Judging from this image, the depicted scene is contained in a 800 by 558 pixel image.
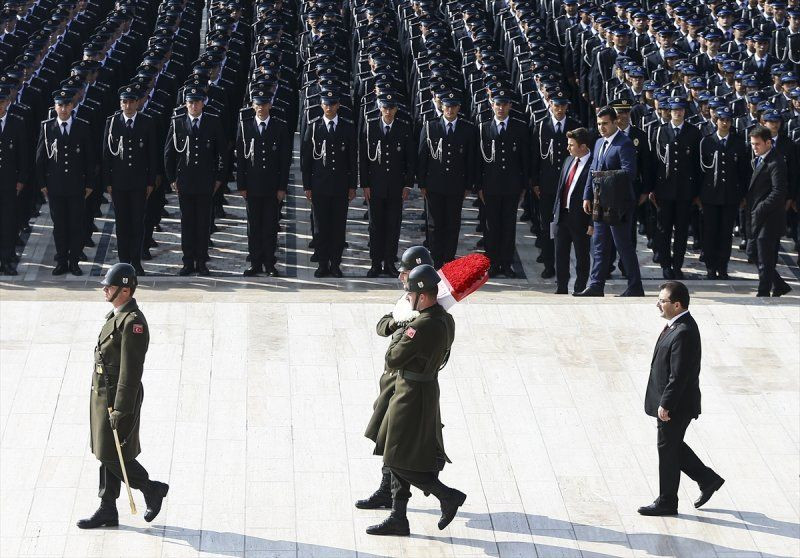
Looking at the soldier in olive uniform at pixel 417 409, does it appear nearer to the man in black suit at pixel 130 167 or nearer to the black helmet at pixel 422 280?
the black helmet at pixel 422 280

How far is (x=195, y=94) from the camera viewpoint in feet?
45.9

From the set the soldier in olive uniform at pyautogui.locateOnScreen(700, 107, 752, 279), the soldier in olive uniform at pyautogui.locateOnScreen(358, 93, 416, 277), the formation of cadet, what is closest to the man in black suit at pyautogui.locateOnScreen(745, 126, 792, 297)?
the soldier in olive uniform at pyautogui.locateOnScreen(700, 107, 752, 279)

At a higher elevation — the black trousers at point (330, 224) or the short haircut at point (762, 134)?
the short haircut at point (762, 134)

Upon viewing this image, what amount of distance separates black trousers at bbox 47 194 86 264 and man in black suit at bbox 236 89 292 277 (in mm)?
1510

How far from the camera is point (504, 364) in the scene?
10.3m

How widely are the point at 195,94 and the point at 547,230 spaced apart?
137 inches

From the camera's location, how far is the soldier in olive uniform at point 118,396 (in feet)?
25.8

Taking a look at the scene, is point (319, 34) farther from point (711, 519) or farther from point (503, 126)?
point (711, 519)

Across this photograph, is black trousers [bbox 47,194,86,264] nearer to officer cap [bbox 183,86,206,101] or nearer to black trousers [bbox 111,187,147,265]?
black trousers [bbox 111,187,147,265]

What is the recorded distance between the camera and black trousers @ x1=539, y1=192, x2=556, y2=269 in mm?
14203

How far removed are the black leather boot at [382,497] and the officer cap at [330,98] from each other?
6.05m

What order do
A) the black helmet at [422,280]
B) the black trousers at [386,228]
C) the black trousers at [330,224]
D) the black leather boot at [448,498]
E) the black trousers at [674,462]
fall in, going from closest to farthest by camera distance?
the black helmet at [422,280], the black leather boot at [448,498], the black trousers at [674,462], the black trousers at [330,224], the black trousers at [386,228]

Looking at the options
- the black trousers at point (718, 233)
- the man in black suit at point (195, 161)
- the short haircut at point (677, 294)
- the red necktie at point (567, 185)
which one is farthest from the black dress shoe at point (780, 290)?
the man in black suit at point (195, 161)

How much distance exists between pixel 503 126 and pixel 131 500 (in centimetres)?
677
